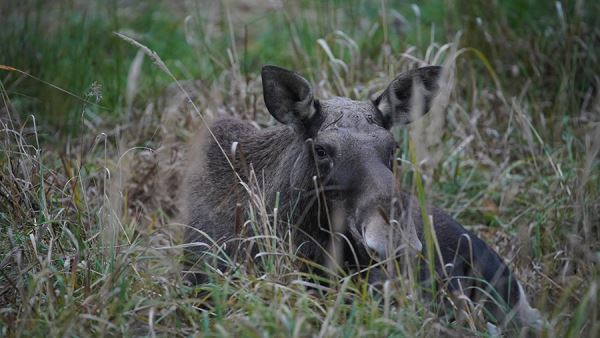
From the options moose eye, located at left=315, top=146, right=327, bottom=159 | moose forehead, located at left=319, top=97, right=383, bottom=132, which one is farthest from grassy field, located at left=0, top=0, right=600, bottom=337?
moose eye, located at left=315, top=146, right=327, bottom=159

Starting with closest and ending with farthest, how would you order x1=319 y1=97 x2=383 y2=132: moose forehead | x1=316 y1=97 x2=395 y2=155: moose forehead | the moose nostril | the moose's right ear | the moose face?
the moose nostril → the moose face → x1=316 y1=97 x2=395 y2=155: moose forehead → x1=319 y1=97 x2=383 y2=132: moose forehead → the moose's right ear

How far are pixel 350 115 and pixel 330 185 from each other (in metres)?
0.39

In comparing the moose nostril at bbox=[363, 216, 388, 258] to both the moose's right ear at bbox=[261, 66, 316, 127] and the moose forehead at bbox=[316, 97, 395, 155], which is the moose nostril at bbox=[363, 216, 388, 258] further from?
the moose's right ear at bbox=[261, 66, 316, 127]

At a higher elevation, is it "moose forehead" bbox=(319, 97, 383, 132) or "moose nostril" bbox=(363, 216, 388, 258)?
"moose forehead" bbox=(319, 97, 383, 132)

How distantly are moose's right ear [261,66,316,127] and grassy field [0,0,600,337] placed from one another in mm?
512

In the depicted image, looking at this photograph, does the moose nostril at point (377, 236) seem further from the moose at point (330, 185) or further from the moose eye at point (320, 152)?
the moose eye at point (320, 152)

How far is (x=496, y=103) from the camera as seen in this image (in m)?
6.41

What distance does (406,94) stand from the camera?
172 inches

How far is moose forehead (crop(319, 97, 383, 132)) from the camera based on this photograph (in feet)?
13.2

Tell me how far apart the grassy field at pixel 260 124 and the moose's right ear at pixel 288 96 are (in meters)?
0.51

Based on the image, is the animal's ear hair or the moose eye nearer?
the moose eye

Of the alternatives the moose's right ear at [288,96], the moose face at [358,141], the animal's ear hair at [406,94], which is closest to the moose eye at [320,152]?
the moose face at [358,141]

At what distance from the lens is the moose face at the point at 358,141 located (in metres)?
3.58

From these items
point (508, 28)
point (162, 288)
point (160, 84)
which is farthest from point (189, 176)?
point (508, 28)
